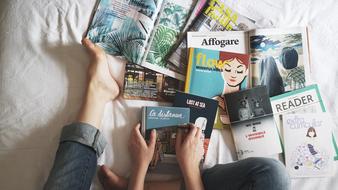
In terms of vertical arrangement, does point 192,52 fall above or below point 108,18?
below

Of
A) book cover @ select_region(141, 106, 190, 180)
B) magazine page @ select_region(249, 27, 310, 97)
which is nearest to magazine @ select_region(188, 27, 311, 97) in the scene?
magazine page @ select_region(249, 27, 310, 97)

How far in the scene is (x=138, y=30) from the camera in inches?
35.9

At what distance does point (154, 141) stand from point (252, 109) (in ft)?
0.98

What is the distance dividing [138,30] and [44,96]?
0.31 metres

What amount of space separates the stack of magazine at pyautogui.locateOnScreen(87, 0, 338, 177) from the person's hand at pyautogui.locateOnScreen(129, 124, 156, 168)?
0.09 feet

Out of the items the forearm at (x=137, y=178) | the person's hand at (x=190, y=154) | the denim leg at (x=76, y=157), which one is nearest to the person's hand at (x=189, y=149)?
the person's hand at (x=190, y=154)

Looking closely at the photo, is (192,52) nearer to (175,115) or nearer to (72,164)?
(175,115)

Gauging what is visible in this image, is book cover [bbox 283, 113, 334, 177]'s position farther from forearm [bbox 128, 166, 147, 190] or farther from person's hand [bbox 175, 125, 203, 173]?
forearm [bbox 128, 166, 147, 190]

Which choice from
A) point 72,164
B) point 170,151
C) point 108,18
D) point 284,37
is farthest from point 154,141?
point 284,37

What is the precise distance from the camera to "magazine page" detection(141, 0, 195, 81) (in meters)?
0.92

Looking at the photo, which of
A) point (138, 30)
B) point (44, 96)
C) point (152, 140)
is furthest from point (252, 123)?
point (44, 96)

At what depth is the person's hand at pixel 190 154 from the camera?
83cm

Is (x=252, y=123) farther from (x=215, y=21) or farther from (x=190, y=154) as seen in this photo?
(x=215, y=21)

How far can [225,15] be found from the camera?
0.99 metres
